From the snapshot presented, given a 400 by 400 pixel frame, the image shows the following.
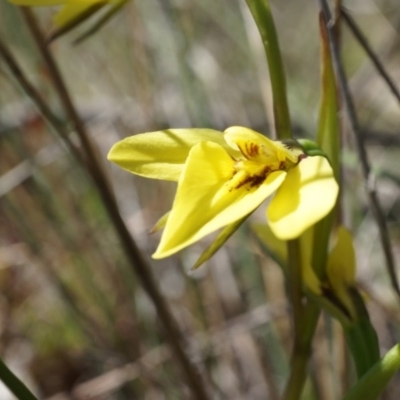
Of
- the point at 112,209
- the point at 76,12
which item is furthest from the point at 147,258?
the point at 76,12

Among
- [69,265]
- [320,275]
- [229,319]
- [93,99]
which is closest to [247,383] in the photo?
[229,319]

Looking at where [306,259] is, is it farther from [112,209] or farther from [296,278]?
[112,209]

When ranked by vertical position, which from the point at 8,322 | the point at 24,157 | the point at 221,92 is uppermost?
the point at 24,157

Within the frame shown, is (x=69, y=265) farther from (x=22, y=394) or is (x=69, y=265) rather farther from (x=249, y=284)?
(x=22, y=394)

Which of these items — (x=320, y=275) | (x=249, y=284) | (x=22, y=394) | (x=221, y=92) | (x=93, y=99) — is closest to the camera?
(x=22, y=394)

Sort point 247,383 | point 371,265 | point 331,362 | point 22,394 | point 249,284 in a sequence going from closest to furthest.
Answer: point 22,394 < point 331,362 < point 247,383 < point 371,265 < point 249,284
